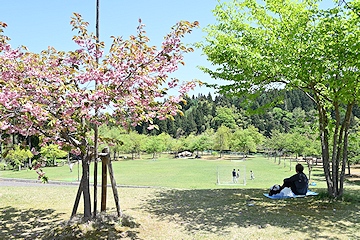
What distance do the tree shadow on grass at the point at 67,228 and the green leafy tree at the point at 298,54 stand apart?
583 cm

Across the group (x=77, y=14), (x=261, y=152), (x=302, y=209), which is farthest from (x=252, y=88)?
(x=261, y=152)

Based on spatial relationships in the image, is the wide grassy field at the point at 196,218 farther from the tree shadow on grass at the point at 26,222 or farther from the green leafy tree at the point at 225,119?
the green leafy tree at the point at 225,119

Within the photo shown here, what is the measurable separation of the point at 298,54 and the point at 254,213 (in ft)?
17.0

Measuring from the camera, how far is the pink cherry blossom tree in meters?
5.04

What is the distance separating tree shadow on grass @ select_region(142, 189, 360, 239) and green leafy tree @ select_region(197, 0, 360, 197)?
1.70m

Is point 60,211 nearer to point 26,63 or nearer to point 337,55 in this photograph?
point 26,63

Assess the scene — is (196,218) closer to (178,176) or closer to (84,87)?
(84,87)

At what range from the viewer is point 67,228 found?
5879 mm

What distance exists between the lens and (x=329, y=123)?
991 centimetres

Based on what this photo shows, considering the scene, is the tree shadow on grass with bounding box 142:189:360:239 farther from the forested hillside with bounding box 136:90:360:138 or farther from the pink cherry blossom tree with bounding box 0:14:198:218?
the forested hillside with bounding box 136:90:360:138

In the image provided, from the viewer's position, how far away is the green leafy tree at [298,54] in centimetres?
752

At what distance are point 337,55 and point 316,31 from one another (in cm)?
126

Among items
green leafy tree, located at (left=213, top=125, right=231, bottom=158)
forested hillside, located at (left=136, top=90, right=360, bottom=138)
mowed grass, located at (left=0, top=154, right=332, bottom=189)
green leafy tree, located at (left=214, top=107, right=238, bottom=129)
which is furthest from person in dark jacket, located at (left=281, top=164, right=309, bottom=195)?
green leafy tree, located at (left=214, top=107, right=238, bottom=129)

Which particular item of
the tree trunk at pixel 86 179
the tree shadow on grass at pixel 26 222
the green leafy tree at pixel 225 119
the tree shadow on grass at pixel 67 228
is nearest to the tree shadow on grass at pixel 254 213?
the tree shadow on grass at pixel 67 228
